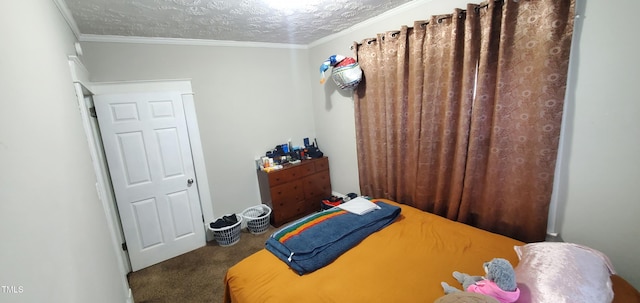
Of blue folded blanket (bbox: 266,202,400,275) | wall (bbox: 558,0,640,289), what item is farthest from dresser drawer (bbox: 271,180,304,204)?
wall (bbox: 558,0,640,289)

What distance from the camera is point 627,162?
1449mm

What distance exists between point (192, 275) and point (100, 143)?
5.17 ft

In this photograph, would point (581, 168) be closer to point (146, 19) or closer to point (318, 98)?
point (318, 98)

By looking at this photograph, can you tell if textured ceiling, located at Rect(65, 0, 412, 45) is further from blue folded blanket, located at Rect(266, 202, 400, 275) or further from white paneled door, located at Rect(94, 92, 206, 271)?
blue folded blanket, located at Rect(266, 202, 400, 275)

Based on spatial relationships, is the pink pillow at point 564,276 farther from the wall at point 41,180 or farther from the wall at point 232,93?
the wall at point 232,93

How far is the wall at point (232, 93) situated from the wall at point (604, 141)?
288cm

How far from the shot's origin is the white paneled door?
2422 mm

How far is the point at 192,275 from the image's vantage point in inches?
95.7

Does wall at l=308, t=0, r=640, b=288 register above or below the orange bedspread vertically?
above

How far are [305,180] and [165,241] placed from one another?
1.77m

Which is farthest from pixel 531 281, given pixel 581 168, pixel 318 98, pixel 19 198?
pixel 318 98

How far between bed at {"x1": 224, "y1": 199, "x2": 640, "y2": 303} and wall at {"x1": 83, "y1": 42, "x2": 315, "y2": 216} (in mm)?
1691

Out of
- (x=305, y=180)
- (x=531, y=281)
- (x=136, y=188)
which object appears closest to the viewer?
(x=531, y=281)

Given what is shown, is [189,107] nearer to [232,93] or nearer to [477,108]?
[232,93]
